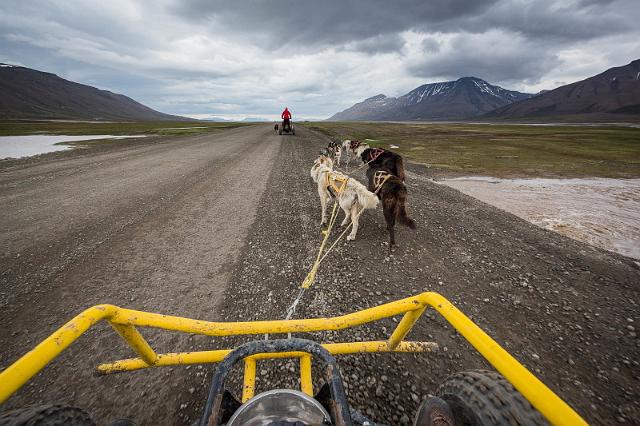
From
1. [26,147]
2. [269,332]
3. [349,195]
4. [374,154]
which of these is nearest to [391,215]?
[349,195]

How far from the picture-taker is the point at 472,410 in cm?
183

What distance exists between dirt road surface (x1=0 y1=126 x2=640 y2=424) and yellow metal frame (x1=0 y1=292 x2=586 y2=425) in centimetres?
88

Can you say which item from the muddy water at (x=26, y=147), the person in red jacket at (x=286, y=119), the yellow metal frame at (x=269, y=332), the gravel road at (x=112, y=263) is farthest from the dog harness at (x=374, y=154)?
the person in red jacket at (x=286, y=119)

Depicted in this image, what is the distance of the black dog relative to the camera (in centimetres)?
791

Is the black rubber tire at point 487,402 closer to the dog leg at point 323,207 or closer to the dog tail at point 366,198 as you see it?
the dog tail at point 366,198

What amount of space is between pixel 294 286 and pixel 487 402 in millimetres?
3260

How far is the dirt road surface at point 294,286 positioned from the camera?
295cm

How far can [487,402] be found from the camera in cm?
179

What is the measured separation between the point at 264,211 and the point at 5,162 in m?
16.5

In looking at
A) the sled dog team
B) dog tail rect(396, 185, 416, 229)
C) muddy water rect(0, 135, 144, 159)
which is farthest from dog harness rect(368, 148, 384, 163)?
muddy water rect(0, 135, 144, 159)

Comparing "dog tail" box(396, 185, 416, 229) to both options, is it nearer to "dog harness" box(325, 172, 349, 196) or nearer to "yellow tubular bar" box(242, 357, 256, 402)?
"dog harness" box(325, 172, 349, 196)

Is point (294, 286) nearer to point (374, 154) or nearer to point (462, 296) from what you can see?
point (462, 296)

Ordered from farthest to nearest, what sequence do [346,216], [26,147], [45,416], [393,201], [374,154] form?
[26,147], [374,154], [346,216], [393,201], [45,416]

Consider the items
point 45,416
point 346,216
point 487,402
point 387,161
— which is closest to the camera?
point 45,416
